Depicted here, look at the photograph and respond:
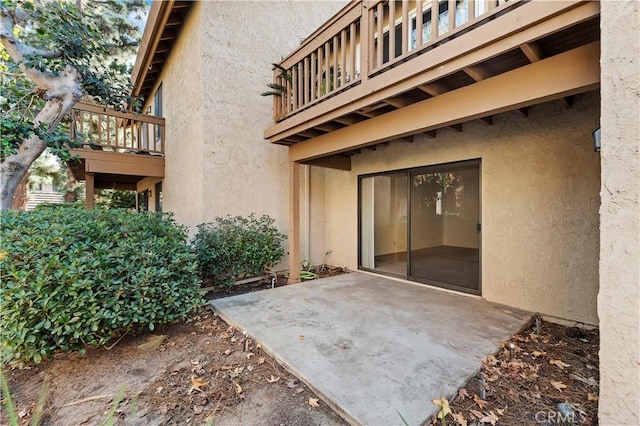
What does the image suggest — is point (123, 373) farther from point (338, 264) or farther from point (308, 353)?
point (338, 264)

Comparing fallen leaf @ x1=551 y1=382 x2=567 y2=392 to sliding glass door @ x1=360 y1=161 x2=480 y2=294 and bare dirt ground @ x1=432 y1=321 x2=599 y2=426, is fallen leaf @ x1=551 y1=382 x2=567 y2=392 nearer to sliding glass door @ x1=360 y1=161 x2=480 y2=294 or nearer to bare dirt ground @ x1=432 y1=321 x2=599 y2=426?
bare dirt ground @ x1=432 y1=321 x2=599 y2=426

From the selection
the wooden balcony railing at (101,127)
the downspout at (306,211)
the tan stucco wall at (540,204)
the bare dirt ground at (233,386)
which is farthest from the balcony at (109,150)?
the tan stucco wall at (540,204)

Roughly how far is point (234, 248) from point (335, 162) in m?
2.85

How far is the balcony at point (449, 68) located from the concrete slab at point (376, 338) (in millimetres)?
2383

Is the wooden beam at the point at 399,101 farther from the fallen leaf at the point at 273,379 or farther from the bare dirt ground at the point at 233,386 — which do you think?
the fallen leaf at the point at 273,379

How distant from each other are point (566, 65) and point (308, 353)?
11.0ft

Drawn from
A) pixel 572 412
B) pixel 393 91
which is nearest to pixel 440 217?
pixel 393 91

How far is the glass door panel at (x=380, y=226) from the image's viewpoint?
6.17 meters

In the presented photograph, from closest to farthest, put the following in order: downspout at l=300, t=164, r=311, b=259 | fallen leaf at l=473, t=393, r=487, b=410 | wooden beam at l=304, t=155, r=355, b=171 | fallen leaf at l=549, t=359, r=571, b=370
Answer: fallen leaf at l=473, t=393, r=487, b=410 < fallen leaf at l=549, t=359, r=571, b=370 < wooden beam at l=304, t=155, r=355, b=171 < downspout at l=300, t=164, r=311, b=259

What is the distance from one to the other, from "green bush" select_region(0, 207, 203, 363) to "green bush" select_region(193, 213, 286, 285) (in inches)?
58.2

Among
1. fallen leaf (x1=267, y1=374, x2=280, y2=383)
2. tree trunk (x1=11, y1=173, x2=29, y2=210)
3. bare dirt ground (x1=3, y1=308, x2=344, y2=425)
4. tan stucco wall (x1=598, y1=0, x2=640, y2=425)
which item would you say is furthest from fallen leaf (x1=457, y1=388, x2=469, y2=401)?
tree trunk (x1=11, y1=173, x2=29, y2=210)

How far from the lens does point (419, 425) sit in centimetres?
190

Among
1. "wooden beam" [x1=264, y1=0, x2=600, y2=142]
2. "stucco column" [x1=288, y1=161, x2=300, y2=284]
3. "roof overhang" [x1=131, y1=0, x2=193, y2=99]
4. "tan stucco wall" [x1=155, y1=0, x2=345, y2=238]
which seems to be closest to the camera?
"wooden beam" [x1=264, y1=0, x2=600, y2=142]

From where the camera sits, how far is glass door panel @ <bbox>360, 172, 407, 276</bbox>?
6.17 meters
